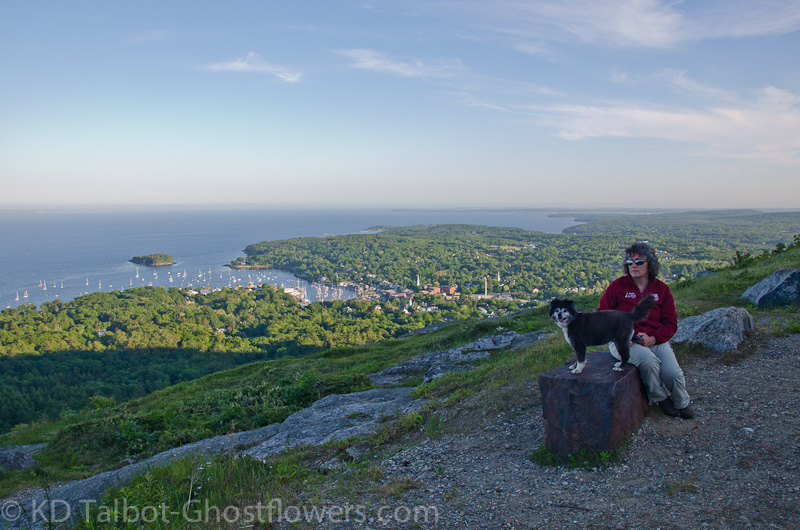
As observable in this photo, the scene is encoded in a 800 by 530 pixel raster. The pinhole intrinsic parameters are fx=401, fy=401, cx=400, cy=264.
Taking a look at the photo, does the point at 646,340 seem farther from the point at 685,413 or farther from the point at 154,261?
the point at 154,261

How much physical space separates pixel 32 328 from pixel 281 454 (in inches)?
1696

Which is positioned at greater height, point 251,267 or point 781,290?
point 781,290

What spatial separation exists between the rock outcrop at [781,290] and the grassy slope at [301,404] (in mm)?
389

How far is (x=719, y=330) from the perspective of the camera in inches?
267

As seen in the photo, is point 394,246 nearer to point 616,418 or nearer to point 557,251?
point 557,251

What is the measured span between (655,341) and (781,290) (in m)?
6.88

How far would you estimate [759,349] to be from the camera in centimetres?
663

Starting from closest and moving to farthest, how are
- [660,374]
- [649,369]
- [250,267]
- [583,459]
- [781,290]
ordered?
[583,459]
[649,369]
[660,374]
[781,290]
[250,267]

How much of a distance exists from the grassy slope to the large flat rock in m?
1.36

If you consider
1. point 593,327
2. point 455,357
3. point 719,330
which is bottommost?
point 455,357

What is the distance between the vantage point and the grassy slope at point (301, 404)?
4641 millimetres

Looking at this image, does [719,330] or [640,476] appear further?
[719,330]

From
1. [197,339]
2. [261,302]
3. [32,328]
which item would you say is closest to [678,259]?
[261,302]

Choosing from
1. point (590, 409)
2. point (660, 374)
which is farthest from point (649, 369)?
point (590, 409)
